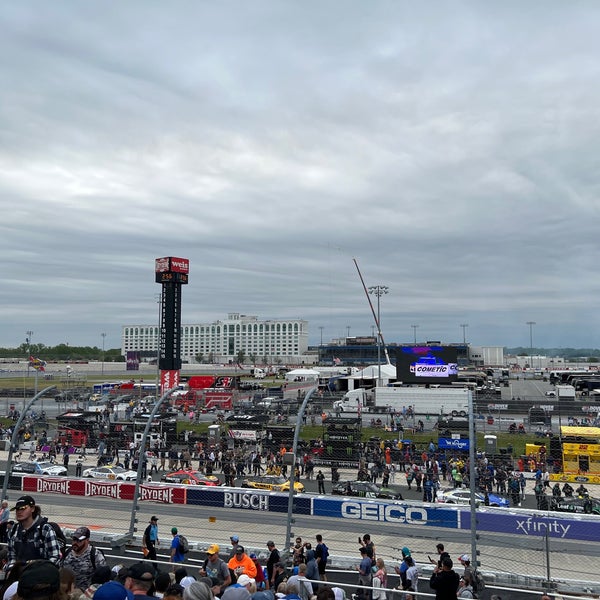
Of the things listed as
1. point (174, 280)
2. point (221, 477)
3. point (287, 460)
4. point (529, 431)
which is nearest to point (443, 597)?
point (287, 460)

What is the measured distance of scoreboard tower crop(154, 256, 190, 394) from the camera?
6488 centimetres

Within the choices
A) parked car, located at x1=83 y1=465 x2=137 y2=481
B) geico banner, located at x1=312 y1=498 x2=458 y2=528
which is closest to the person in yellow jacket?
geico banner, located at x1=312 y1=498 x2=458 y2=528

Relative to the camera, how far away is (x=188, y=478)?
21547 mm

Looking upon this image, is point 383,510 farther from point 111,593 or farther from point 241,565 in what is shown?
point 111,593

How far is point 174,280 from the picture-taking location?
222 ft

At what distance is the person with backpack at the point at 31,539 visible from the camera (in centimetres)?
582

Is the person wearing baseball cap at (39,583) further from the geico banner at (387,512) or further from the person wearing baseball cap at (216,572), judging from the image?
the geico banner at (387,512)

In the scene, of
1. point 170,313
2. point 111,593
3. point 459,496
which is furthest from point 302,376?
point 111,593

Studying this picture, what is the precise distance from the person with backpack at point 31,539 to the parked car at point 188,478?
15904 millimetres

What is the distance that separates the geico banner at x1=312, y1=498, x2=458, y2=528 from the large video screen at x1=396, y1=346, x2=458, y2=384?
33.5 meters

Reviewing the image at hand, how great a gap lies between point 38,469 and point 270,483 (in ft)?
33.2

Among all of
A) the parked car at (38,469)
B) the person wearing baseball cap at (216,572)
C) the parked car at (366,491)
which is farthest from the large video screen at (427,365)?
the person wearing baseball cap at (216,572)

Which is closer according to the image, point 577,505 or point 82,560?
point 82,560

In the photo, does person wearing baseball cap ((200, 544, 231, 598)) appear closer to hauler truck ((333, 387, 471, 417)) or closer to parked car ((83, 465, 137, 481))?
parked car ((83, 465, 137, 481))
